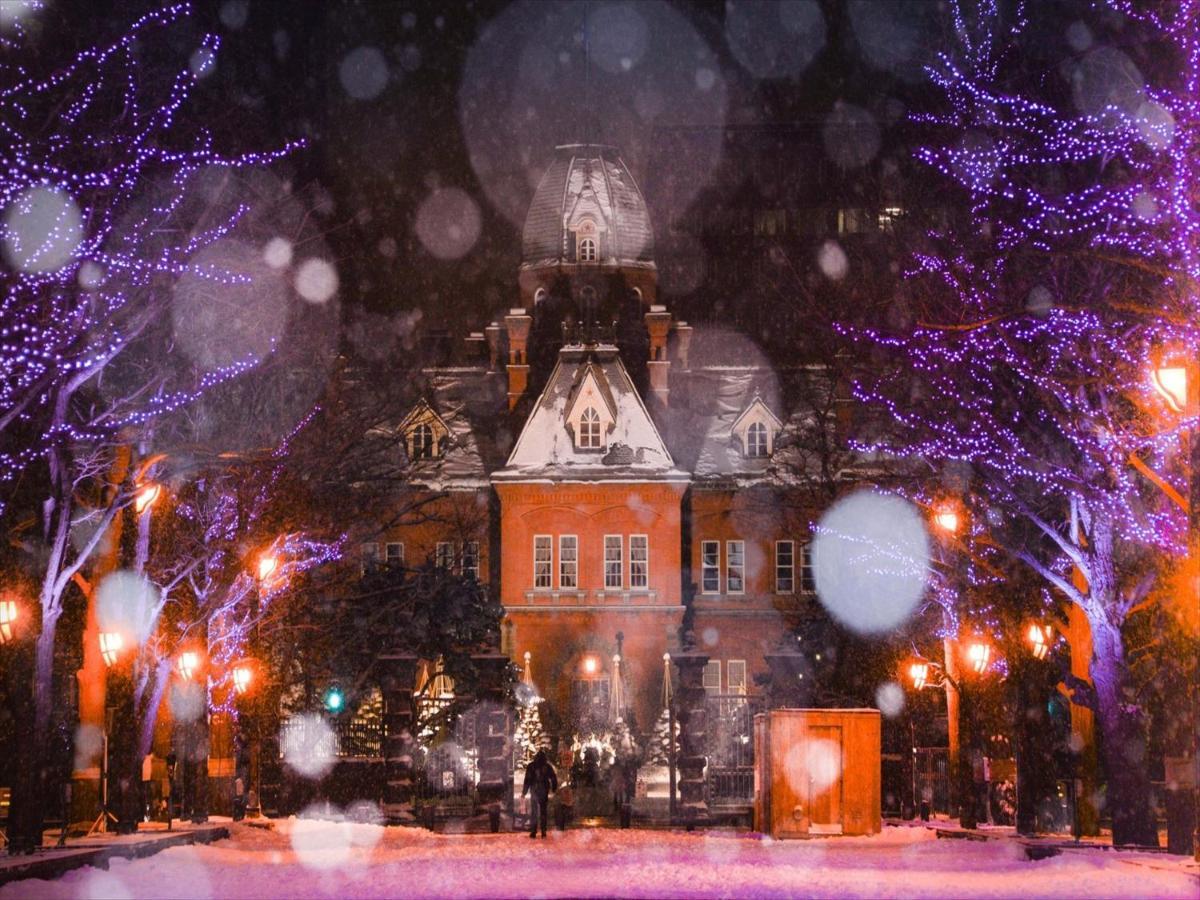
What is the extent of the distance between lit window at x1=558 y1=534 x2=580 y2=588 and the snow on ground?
34883 mm

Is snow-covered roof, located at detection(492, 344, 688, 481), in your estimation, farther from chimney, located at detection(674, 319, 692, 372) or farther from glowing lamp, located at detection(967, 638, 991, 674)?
glowing lamp, located at detection(967, 638, 991, 674)

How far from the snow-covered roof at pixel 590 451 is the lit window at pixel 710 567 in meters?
4.21

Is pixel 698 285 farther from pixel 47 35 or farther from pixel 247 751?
pixel 47 35

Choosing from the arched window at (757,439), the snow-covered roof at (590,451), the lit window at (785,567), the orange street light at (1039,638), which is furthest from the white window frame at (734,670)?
the orange street light at (1039,638)

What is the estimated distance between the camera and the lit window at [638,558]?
208ft

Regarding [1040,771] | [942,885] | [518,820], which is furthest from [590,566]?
[942,885]

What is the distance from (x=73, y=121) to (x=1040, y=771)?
19258 millimetres

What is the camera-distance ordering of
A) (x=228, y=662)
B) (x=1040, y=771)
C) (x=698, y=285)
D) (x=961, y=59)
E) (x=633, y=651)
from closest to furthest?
(x=961, y=59) < (x=1040, y=771) < (x=228, y=662) < (x=633, y=651) < (x=698, y=285)

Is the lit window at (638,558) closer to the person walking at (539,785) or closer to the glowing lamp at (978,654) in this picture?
the glowing lamp at (978,654)

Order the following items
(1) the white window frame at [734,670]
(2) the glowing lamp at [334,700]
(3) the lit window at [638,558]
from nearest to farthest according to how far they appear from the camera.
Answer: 1. (2) the glowing lamp at [334,700]
2. (3) the lit window at [638,558]
3. (1) the white window frame at [734,670]

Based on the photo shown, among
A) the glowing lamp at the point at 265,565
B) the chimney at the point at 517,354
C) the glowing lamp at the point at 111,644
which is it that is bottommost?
the glowing lamp at the point at 111,644

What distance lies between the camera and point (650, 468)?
63031mm

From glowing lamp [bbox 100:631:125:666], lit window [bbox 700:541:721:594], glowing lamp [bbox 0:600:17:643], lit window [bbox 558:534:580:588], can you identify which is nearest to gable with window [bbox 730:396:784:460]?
lit window [bbox 700:541:721:594]

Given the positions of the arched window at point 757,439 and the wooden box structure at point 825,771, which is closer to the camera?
the wooden box structure at point 825,771
